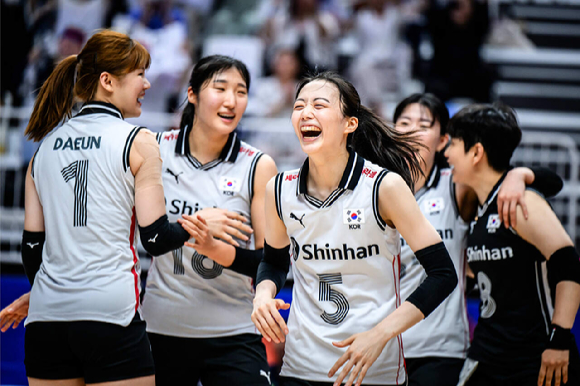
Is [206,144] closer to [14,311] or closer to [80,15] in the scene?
[14,311]

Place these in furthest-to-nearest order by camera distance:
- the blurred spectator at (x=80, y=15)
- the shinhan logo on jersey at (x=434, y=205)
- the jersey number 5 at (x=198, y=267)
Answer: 1. the blurred spectator at (x=80, y=15)
2. the shinhan logo on jersey at (x=434, y=205)
3. the jersey number 5 at (x=198, y=267)

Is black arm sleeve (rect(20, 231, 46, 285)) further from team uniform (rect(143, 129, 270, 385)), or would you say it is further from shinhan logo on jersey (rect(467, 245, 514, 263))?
shinhan logo on jersey (rect(467, 245, 514, 263))

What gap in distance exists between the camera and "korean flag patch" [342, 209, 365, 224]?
8.45 feet

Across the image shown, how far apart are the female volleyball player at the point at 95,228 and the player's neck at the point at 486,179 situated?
1.62m

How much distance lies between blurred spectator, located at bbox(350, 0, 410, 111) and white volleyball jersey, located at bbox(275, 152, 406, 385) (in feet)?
20.3

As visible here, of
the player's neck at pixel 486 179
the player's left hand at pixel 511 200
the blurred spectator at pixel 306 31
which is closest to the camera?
the player's left hand at pixel 511 200

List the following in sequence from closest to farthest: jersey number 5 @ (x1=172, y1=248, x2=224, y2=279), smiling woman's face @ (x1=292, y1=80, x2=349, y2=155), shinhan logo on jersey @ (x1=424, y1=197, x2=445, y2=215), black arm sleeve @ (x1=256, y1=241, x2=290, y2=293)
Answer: smiling woman's face @ (x1=292, y1=80, x2=349, y2=155) → black arm sleeve @ (x1=256, y1=241, x2=290, y2=293) → jersey number 5 @ (x1=172, y1=248, x2=224, y2=279) → shinhan logo on jersey @ (x1=424, y1=197, x2=445, y2=215)

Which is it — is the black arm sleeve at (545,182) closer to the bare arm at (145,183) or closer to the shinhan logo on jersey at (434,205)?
the shinhan logo on jersey at (434,205)

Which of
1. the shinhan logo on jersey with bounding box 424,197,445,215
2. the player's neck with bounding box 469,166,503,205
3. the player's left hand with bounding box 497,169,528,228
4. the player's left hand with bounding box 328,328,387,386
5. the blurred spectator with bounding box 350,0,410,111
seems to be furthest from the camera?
the blurred spectator with bounding box 350,0,410,111

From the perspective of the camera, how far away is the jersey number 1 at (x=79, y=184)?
2.61 meters

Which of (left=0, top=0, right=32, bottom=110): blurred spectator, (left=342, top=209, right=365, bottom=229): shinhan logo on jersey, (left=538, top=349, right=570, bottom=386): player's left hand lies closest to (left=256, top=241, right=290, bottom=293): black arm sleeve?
(left=342, top=209, right=365, bottom=229): shinhan logo on jersey

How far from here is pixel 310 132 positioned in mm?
2680

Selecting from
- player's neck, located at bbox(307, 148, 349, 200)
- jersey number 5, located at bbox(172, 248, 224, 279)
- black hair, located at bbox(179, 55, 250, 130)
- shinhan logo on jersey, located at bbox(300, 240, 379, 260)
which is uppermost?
black hair, located at bbox(179, 55, 250, 130)

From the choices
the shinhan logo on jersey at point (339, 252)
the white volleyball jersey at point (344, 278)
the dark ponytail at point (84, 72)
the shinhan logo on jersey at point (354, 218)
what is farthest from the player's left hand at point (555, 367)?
the dark ponytail at point (84, 72)
